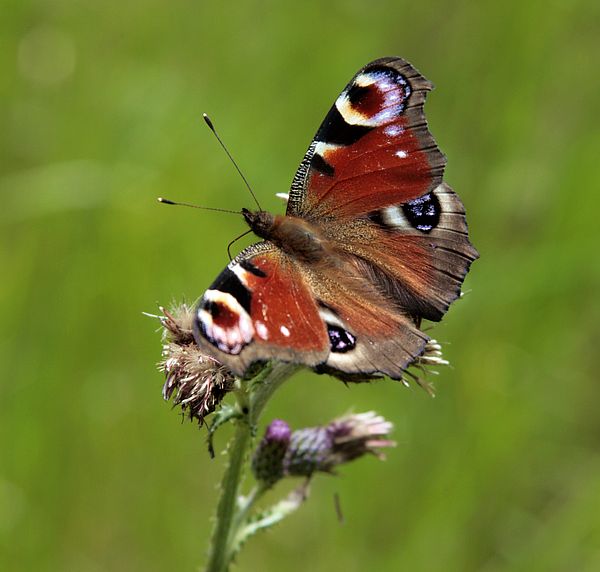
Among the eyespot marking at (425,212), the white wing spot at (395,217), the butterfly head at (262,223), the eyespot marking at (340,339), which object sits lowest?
the eyespot marking at (340,339)

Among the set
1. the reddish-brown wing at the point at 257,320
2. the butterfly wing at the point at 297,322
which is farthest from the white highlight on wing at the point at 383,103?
the reddish-brown wing at the point at 257,320

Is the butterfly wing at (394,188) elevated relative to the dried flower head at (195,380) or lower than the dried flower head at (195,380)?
elevated

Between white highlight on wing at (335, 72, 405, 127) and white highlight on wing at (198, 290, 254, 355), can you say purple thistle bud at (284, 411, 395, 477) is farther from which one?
white highlight on wing at (335, 72, 405, 127)

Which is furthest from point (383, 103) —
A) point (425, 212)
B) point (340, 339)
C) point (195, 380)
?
point (195, 380)

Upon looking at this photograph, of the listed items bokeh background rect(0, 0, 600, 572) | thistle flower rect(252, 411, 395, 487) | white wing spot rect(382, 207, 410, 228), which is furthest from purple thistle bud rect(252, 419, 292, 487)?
bokeh background rect(0, 0, 600, 572)

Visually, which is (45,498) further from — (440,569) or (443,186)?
(443,186)

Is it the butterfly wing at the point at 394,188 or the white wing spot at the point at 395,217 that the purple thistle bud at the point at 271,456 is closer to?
the butterfly wing at the point at 394,188

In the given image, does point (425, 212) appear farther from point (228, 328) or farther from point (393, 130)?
point (228, 328)
